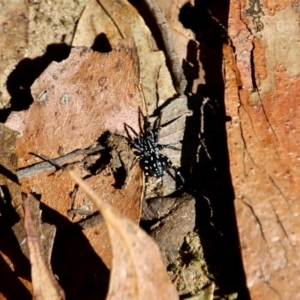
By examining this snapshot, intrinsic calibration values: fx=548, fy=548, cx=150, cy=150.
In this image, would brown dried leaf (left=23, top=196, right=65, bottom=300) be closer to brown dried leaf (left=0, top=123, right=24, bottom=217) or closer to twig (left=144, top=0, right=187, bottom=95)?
brown dried leaf (left=0, top=123, right=24, bottom=217)

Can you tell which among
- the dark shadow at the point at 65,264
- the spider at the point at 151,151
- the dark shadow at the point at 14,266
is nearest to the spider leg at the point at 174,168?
the spider at the point at 151,151

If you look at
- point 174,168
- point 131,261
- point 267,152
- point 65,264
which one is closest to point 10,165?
point 65,264

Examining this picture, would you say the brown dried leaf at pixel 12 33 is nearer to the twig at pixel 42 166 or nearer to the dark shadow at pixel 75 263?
the twig at pixel 42 166

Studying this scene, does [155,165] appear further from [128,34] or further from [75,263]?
[128,34]

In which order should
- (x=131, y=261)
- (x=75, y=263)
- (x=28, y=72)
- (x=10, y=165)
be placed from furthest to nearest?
(x=28, y=72)
(x=10, y=165)
(x=75, y=263)
(x=131, y=261)

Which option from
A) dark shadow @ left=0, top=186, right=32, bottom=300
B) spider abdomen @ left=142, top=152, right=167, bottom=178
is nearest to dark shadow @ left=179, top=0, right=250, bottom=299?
spider abdomen @ left=142, top=152, right=167, bottom=178

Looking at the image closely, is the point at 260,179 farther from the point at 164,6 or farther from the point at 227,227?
the point at 164,6
